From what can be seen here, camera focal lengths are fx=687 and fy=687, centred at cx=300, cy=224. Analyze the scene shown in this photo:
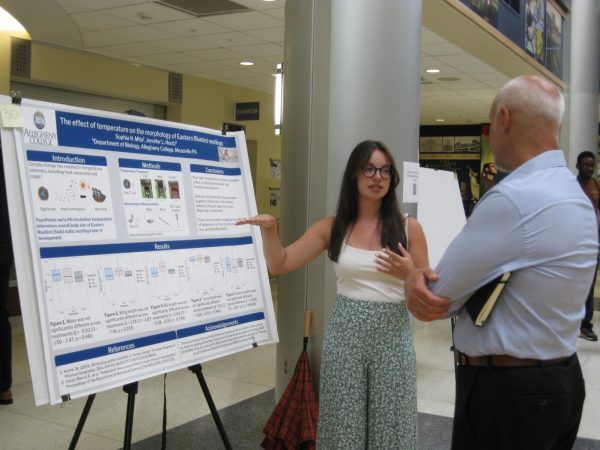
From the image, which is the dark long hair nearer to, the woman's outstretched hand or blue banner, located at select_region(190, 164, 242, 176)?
the woman's outstretched hand

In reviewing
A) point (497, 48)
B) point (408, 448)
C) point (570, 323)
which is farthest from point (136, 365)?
point (497, 48)

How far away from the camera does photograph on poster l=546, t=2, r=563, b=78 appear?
9.94 m

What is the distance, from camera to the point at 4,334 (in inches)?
168

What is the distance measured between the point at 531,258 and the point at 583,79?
10013 mm

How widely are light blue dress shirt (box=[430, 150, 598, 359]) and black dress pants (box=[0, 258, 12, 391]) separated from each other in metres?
3.29

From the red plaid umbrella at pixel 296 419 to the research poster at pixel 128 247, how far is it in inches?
15.7

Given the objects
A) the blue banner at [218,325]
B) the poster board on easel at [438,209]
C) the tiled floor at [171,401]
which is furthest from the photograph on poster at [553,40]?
the blue banner at [218,325]

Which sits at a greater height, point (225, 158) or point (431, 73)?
point (431, 73)

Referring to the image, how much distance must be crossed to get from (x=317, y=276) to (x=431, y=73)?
765cm

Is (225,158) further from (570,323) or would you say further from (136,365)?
(570,323)

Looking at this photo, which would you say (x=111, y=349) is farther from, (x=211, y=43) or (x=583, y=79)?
(x=583, y=79)

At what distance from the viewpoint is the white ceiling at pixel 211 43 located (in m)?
6.86

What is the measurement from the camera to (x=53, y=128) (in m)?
2.38

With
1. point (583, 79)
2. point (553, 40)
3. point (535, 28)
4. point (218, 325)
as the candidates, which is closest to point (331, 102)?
point (218, 325)
